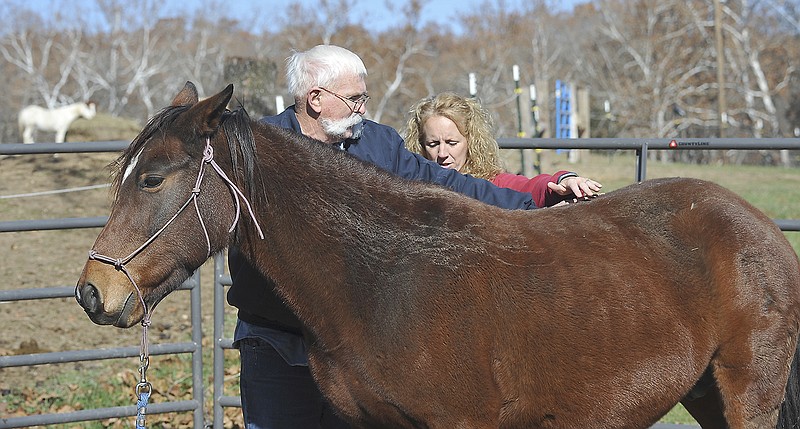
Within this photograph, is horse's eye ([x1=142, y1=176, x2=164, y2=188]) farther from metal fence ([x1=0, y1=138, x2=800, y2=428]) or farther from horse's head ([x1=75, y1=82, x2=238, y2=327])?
metal fence ([x1=0, y1=138, x2=800, y2=428])

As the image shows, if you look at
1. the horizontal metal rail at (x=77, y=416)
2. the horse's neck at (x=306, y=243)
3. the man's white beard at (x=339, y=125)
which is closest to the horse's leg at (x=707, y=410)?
the horse's neck at (x=306, y=243)

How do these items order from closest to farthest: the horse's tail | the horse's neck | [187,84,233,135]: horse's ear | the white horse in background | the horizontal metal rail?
[187,84,233,135]: horse's ear < the horse's neck < the horse's tail < the horizontal metal rail < the white horse in background

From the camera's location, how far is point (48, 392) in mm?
5988

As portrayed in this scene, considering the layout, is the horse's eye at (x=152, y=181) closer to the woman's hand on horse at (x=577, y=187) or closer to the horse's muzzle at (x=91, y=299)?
the horse's muzzle at (x=91, y=299)

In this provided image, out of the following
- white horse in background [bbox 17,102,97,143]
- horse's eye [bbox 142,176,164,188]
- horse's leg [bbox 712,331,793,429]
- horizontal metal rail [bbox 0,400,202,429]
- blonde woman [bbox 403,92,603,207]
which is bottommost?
horizontal metal rail [bbox 0,400,202,429]

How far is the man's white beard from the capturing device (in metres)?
3.30

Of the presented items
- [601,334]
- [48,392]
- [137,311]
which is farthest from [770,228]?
[48,392]

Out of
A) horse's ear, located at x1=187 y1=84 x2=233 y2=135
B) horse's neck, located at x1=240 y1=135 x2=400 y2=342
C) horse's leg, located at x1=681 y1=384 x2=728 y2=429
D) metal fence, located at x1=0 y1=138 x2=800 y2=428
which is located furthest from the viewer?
metal fence, located at x1=0 y1=138 x2=800 y2=428

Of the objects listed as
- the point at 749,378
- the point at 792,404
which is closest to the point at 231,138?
the point at 749,378

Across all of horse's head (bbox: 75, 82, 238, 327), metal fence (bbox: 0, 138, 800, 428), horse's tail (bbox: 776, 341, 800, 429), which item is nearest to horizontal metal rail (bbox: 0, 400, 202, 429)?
metal fence (bbox: 0, 138, 800, 428)

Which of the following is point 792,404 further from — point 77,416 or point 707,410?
point 77,416

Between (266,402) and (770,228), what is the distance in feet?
6.74

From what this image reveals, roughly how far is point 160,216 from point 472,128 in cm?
174

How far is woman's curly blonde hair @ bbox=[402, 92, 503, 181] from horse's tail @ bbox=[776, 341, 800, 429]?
1500 millimetres
